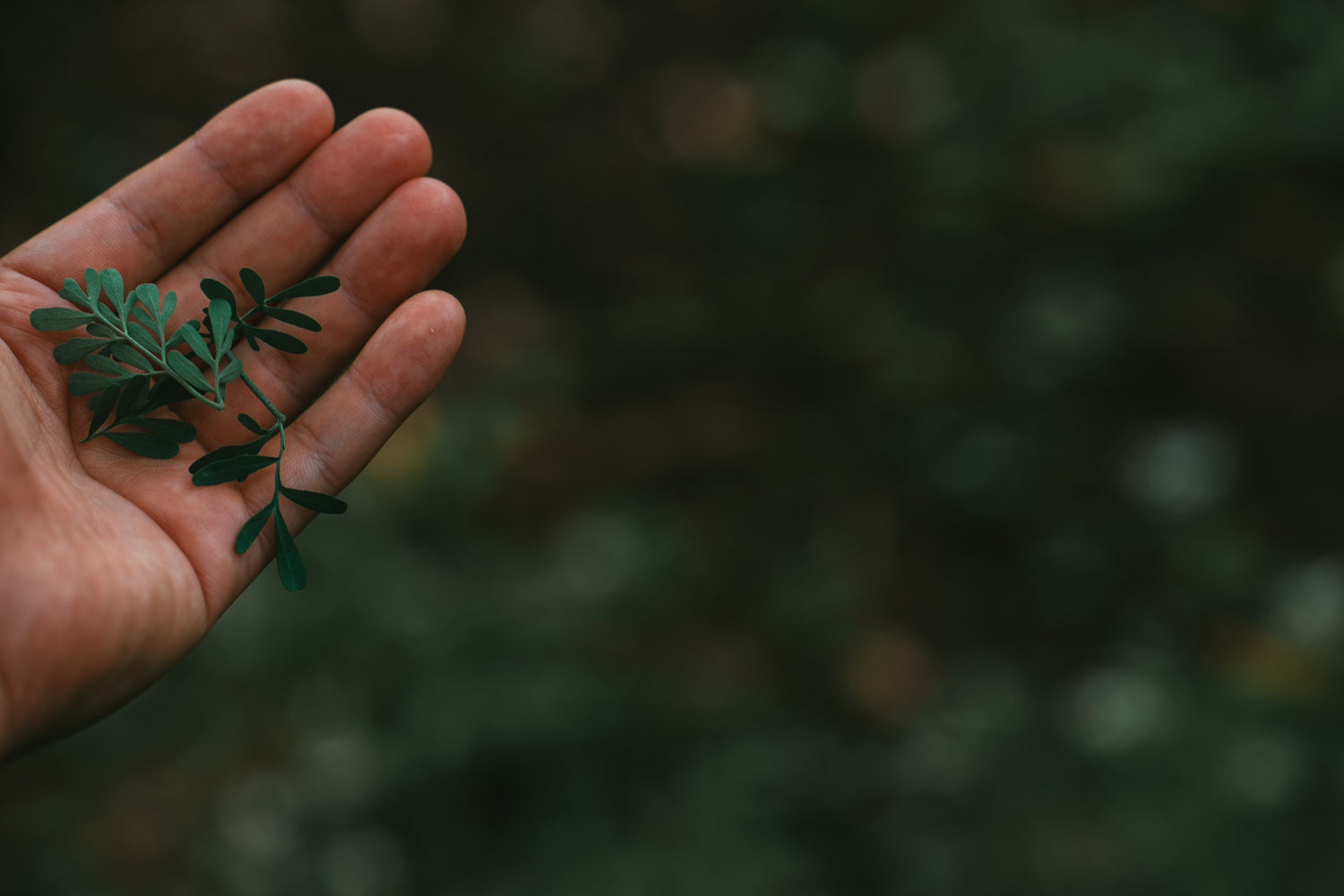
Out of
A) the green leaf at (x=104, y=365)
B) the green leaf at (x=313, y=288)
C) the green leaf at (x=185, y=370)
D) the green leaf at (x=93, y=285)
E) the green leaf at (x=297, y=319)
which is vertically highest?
the green leaf at (x=313, y=288)

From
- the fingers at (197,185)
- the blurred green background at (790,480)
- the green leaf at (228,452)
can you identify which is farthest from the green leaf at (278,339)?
the blurred green background at (790,480)

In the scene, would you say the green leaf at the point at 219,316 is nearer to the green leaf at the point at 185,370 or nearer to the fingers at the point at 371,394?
the green leaf at the point at 185,370

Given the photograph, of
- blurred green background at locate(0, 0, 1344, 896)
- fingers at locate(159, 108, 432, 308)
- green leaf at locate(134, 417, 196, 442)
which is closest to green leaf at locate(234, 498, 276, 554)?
green leaf at locate(134, 417, 196, 442)

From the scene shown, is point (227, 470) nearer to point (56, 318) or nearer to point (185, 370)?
point (185, 370)

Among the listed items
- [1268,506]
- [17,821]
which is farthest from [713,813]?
[1268,506]

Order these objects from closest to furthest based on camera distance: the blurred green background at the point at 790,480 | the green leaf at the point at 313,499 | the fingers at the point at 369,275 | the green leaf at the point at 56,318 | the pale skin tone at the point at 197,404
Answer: the pale skin tone at the point at 197,404, the green leaf at the point at 56,318, the green leaf at the point at 313,499, the fingers at the point at 369,275, the blurred green background at the point at 790,480

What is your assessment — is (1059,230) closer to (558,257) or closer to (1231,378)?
(1231,378)

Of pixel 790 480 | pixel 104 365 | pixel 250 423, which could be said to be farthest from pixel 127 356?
pixel 790 480
